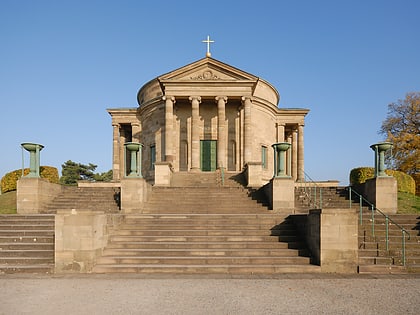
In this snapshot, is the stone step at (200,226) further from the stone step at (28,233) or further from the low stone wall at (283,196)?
the low stone wall at (283,196)

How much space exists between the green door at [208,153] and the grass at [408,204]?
14.7 meters

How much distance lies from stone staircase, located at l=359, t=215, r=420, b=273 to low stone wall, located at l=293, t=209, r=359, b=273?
1.75 feet

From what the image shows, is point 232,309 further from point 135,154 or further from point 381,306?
point 135,154

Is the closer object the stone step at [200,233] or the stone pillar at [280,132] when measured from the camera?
the stone step at [200,233]

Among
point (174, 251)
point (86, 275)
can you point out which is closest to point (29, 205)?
point (86, 275)

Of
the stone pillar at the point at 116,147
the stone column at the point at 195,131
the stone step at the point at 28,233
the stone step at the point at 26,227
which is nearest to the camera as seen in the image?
the stone step at the point at 28,233

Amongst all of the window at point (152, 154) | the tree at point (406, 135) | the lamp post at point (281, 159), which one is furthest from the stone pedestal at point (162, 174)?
the tree at point (406, 135)

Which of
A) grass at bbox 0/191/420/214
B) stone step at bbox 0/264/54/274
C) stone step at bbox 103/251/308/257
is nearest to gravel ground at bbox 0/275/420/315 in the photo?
stone step at bbox 0/264/54/274

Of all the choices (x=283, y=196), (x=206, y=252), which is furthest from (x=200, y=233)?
(x=283, y=196)

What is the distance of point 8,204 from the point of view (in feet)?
56.2

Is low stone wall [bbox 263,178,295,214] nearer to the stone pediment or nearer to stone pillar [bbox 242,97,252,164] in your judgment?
stone pillar [bbox 242,97,252,164]

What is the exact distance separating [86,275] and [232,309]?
15.5ft

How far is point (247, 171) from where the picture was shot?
2017 centimetres

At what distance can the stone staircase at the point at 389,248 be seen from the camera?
8.46 meters
